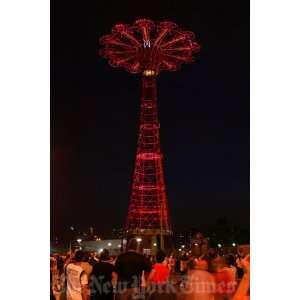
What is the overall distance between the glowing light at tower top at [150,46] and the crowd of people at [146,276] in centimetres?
149

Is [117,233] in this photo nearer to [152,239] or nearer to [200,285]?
[152,239]

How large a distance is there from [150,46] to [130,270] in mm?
1857

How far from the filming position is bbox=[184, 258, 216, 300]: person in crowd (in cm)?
343

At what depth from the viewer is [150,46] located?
4000mm

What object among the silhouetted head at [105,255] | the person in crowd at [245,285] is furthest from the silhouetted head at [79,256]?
the person in crowd at [245,285]

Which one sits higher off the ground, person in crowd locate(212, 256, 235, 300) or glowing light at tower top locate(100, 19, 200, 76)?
glowing light at tower top locate(100, 19, 200, 76)

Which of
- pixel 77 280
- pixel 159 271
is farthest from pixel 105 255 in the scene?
pixel 159 271

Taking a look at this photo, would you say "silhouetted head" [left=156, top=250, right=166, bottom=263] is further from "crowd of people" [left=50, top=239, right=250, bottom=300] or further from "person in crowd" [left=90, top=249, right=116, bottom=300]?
"person in crowd" [left=90, top=249, right=116, bottom=300]

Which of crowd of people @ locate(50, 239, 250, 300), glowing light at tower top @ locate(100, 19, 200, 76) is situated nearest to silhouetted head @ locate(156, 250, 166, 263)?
crowd of people @ locate(50, 239, 250, 300)

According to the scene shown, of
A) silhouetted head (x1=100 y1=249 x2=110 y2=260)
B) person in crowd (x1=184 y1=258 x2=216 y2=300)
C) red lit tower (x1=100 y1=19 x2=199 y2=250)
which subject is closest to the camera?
person in crowd (x1=184 y1=258 x2=216 y2=300)

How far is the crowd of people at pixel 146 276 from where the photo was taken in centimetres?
349
